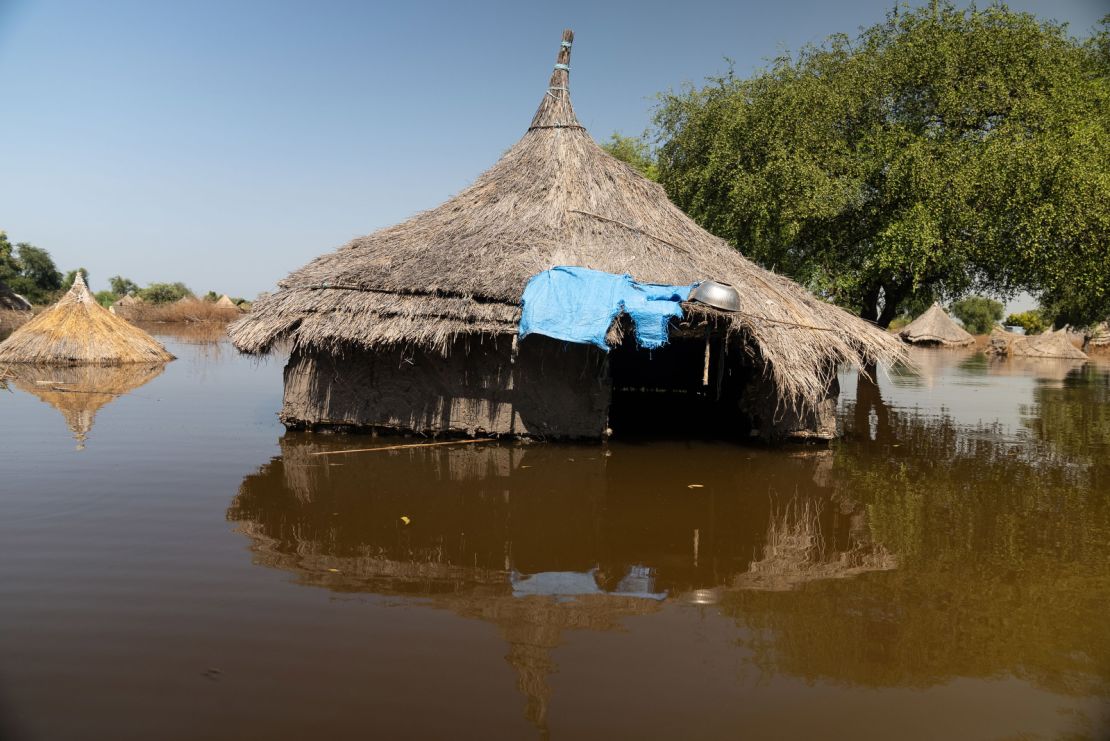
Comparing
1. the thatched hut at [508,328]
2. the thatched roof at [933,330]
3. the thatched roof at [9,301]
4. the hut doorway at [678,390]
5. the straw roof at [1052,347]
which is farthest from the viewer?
the thatched roof at [933,330]

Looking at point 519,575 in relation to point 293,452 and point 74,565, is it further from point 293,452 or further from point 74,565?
point 293,452

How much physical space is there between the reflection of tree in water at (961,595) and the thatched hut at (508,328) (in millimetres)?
1773

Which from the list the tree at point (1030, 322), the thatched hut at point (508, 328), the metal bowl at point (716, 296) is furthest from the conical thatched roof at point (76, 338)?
the tree at point (1030, 322)

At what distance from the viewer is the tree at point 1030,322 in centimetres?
4212

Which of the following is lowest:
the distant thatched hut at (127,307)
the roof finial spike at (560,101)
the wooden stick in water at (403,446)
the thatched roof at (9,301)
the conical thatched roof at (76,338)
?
the wooden stick in water at (403,446)

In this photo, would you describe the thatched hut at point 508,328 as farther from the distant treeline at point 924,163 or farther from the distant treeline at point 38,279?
the distant treeline at point 38,279

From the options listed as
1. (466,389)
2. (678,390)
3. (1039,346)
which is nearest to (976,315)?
(1039,346)

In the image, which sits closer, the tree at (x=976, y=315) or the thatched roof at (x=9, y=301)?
the thatched roof at (x=9, y=301)

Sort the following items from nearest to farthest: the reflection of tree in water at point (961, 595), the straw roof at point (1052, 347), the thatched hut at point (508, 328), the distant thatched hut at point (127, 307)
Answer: the reflection of tree in water at point (961, 595) → the thatched hut at point (508, 328) → the straw roof at point (1052, 347) → the distant thatched hut at point (127, 307)

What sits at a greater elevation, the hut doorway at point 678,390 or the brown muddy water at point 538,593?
the hut doorway at point 678,390

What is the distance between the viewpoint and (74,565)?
4.55m

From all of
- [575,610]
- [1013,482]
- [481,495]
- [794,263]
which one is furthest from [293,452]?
[794,263]

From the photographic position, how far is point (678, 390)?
601 inches

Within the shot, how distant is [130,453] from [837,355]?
8.18 metres
